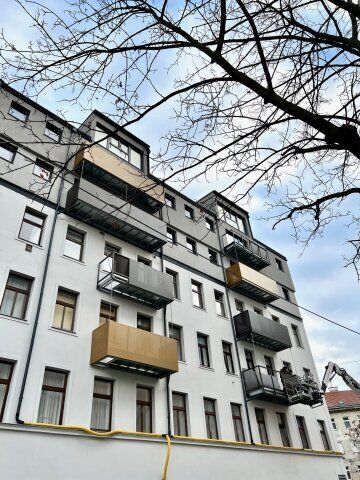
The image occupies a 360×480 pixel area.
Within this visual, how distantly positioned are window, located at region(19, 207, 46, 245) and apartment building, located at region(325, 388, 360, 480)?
5200 centimetres

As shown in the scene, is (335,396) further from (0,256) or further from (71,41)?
(71,41)

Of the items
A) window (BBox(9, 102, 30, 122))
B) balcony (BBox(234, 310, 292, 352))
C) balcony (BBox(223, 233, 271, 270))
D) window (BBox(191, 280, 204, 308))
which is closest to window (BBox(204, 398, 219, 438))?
balcony (BBox(234, 310, 292, 352))

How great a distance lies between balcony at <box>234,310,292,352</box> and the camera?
20156 millimetres

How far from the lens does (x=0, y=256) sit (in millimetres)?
12789

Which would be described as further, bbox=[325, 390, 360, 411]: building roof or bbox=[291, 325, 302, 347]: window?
bbox=[325, 390, 360, 411]: building roof

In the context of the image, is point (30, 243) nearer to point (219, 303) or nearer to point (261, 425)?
point (219, 303)

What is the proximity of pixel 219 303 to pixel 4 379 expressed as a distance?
503 inches

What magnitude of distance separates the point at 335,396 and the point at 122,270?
58.4 meters

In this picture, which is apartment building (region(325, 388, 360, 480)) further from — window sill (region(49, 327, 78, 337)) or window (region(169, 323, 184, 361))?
window sill (region(49, 327, 78, 337))

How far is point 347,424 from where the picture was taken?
5484cm

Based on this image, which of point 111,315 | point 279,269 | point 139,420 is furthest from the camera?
point 279,269

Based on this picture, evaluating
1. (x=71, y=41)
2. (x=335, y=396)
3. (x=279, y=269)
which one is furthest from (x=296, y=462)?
(x=335, y=396)

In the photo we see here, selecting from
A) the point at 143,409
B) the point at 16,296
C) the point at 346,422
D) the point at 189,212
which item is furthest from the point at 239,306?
the point at 346,422

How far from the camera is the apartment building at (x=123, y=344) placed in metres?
11.5
